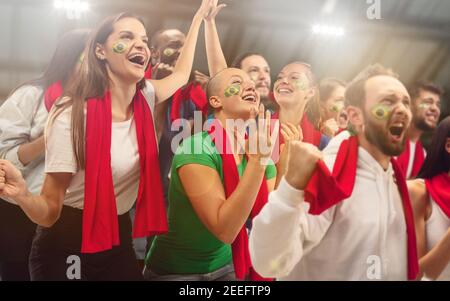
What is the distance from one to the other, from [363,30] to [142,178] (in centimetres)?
129

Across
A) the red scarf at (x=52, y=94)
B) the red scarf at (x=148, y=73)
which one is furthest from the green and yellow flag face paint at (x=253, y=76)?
the red scarf at (x=52, y=94)

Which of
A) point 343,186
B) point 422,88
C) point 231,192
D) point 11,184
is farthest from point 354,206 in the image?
point 11,184

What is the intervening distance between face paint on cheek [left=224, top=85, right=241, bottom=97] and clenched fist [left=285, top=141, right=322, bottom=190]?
346 millimetres

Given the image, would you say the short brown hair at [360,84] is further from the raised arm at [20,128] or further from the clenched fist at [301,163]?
the raised arm at [20,128]

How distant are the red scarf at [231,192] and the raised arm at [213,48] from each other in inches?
12.5

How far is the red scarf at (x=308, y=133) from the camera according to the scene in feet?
7.99

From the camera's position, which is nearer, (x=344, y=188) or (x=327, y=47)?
(x=344, y=188)

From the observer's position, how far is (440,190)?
2506 mm

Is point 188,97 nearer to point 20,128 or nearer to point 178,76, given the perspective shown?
point 178,76

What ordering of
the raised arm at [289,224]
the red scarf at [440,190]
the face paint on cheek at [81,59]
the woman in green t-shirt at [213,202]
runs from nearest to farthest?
the raised arm at [289,224], the woman in green t-shirt at [213,202], the face paint on cheek at [81,59], the red scarf at [440,190]

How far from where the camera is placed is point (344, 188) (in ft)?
7.72

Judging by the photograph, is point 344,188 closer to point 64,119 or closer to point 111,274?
point 111,274

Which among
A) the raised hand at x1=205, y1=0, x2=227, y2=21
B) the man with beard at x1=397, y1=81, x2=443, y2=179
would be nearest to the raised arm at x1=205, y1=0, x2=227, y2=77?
the raised hand at x1=205, y1=0, x2=227, y2=21
